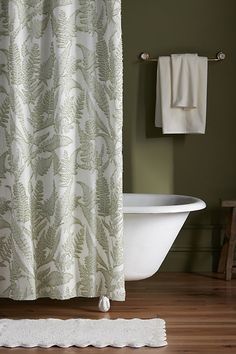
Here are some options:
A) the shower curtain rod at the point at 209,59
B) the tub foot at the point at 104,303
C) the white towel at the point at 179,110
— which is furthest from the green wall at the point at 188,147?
the tub foot at the point at 104,303

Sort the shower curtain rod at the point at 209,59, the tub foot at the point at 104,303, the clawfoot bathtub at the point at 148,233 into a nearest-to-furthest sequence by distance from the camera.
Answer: the tub foot at the point at 104,303, the clawfoot bathtub at the point at 148,233, the shower curtain rod at the point at 209,59

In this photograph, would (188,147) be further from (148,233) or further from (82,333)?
(82,333)

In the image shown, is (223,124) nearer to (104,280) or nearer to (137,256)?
(137,256)

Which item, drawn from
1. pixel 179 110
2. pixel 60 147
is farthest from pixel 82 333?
pixel 179 110

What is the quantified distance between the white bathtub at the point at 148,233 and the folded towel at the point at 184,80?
0.91 m

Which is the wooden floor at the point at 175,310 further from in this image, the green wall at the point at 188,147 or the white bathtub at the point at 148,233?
the green wall at the point at 188,147

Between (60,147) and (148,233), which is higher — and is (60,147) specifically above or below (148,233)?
above

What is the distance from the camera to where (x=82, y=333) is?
104 inches

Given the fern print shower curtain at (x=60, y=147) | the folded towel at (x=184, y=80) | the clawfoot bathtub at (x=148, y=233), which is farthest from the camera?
the folded towel at (x=184, y=80)

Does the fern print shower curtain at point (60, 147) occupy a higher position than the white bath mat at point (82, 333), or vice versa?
the fern print shower curtain at point (60, 147)

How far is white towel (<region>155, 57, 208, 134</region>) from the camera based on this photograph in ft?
13.0

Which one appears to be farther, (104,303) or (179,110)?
(179,110)

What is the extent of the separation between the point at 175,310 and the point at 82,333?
2.05ft

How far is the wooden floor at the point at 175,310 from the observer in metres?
2.48
